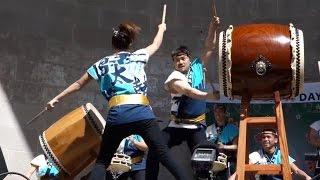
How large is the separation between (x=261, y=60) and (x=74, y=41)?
2959 mm

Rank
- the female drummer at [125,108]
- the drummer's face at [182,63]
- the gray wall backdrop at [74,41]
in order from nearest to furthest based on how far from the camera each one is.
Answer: the female drummer at [125,108], the drummer's face at [182,63], the gray wall backdrop at [74,41]

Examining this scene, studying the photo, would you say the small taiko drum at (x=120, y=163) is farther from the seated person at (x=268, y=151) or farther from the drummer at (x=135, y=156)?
the seated person at (x=268, y=151)

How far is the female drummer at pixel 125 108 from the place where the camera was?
3.58 m

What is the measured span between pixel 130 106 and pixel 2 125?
2.35 metres

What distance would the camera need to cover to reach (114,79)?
367 cm

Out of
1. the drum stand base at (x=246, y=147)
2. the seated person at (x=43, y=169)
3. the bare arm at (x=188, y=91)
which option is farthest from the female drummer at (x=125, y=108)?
the seated person at (x=43, y=169)

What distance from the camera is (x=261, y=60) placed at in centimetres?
347

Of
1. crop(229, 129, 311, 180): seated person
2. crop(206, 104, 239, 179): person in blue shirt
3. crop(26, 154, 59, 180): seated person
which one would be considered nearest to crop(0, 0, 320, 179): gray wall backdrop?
crop(26, 154, 59, 180): seated person

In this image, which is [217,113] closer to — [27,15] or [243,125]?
[243,125]

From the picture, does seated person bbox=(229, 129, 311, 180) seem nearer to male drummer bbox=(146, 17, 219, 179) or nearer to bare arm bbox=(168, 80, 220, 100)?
male drummer bbox=(146, 17, 219, 179)

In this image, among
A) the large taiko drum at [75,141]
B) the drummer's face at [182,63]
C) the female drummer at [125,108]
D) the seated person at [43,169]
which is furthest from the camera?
the seated person at [43,169]

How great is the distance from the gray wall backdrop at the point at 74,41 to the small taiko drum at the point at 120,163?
1.26m

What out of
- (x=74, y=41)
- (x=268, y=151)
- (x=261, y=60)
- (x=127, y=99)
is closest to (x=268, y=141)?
(x=268, y=151)

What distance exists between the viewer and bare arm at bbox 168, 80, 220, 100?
3.59 m
